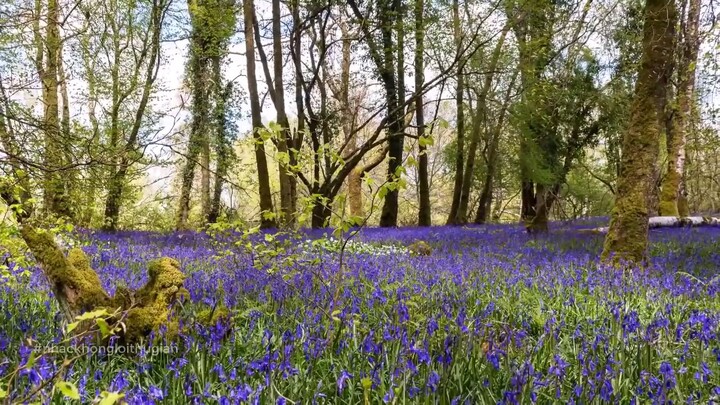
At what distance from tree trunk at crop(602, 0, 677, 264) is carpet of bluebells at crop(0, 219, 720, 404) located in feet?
1.81

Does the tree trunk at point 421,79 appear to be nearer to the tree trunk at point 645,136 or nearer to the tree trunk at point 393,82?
the tree trunk at point 393,82

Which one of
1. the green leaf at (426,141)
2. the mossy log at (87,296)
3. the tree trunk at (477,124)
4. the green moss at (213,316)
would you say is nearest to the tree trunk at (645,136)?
the green leaf at (426,141)

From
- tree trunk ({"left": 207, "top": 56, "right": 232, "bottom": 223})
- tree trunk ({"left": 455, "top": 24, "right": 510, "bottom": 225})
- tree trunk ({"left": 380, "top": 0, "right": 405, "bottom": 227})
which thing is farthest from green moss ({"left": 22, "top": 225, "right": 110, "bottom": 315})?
tree trunk ({"left": 207, "top": 56, "right": 232, "bottom": 223})

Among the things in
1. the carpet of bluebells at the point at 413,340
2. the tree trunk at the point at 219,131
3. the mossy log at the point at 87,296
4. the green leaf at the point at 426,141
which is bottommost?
the carpet of bluebells at the point at 413,340

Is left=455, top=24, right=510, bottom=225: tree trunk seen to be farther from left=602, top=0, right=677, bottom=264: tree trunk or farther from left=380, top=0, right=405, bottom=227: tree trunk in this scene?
left=602, top=0, right=677, bottom=264: tree trunk

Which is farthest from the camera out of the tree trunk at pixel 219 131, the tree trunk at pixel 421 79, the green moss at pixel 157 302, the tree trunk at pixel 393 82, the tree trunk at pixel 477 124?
the tree trunk at pixel 219 131

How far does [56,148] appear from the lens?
4402 mm

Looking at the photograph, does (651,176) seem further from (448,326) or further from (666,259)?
(448,326)

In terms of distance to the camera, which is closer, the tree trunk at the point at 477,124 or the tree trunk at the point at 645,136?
the tree trunk at the point at 645,136

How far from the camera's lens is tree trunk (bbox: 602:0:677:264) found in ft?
22.4

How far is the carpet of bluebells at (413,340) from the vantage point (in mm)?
A: 2363

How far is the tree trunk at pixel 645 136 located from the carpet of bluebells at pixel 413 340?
0.55 meters

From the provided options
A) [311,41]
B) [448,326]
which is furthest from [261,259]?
[311,41]

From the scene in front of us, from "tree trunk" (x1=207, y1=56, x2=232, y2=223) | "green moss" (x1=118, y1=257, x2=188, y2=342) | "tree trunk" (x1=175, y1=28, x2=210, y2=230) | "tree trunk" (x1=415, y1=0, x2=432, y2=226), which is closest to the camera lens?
"green moss" (x1=118, y1=257, x2=188, y2=342)
